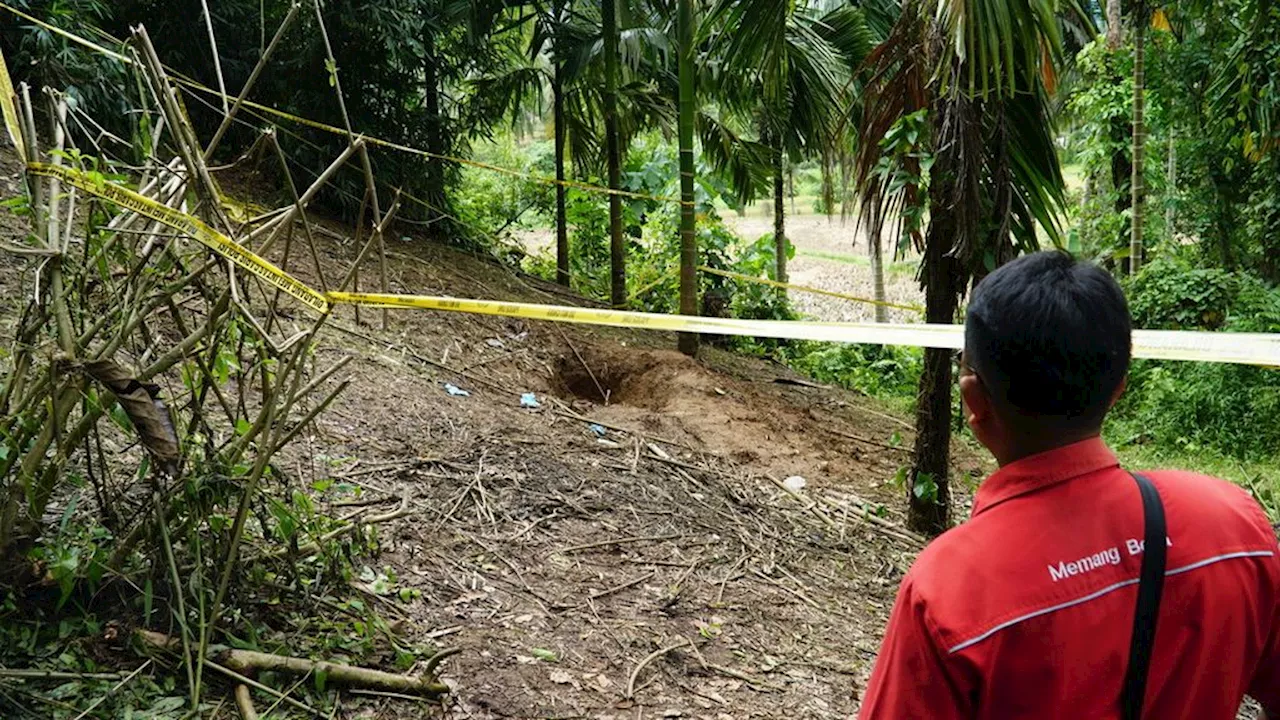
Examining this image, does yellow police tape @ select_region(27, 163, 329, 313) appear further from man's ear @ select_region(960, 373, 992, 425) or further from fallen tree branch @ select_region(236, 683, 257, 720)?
man's ear @ select_region(960, 373, 992, 425)

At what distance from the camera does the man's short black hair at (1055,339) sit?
1.22 metres

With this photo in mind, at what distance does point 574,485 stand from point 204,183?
7.96ft

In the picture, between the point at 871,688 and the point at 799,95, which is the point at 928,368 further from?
the point at 799,95

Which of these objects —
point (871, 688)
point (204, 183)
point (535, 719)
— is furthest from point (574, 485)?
point (871, 688)

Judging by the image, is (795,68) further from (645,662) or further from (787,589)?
(645,662)

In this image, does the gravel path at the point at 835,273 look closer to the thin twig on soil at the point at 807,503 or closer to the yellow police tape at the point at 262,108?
the yellow police tape at the point at 262,108

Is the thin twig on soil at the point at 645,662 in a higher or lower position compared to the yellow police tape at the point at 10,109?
lower

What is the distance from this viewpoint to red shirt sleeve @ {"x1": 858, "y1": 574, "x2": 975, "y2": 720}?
1.16 m

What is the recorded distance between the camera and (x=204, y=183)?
2627 millimetres

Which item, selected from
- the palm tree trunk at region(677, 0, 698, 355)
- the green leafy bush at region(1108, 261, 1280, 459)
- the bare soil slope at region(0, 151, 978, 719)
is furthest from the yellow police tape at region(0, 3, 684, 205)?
the green leafy bush at region(1108, 261, 1280, 459)

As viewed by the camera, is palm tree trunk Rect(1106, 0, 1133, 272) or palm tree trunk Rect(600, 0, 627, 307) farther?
palm tree trunk Rect(1106, 0, 1133, 272)

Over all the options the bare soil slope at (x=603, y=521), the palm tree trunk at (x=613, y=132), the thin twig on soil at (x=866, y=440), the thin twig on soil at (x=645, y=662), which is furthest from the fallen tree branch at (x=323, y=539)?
the palm tree trunk at (x=613, y=132)

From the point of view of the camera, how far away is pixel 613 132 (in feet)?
30.5

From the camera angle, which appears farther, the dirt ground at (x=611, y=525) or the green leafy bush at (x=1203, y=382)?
the green leafy bush at (x=1203, y=382)
